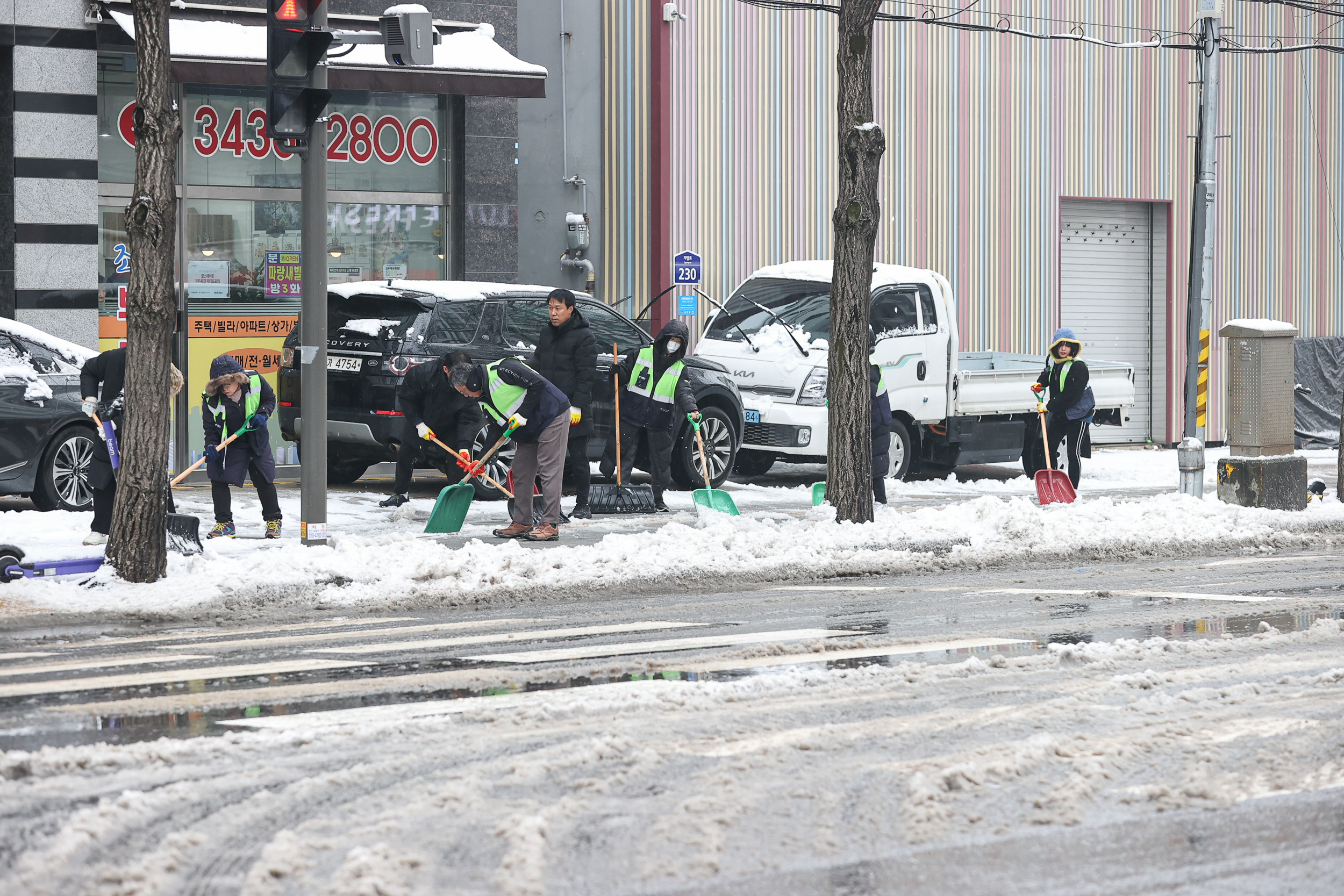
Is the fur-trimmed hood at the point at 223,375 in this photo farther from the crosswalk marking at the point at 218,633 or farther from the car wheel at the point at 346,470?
the car wheel at the point at 346,470

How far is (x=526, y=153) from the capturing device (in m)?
21.0

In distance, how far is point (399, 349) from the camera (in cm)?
1443

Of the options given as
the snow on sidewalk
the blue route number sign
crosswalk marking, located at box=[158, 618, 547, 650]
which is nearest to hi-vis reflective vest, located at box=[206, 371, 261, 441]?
the snow on sidewalk

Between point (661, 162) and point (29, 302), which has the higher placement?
point (661, 162)

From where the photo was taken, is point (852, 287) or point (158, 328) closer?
point (158, 328)

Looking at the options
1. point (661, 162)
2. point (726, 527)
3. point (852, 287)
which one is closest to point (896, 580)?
point (726, 527)

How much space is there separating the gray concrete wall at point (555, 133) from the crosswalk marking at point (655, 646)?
13295mm

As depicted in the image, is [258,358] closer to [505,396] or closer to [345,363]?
[345,363]

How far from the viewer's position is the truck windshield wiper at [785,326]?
1728 cm

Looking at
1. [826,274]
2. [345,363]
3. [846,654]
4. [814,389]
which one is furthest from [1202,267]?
[846,654]

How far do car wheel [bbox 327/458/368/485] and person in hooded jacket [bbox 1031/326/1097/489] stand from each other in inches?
260

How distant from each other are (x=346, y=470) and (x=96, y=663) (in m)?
9.06

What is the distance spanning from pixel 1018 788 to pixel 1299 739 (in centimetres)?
129

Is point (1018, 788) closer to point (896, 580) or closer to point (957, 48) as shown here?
point (896, 580)
